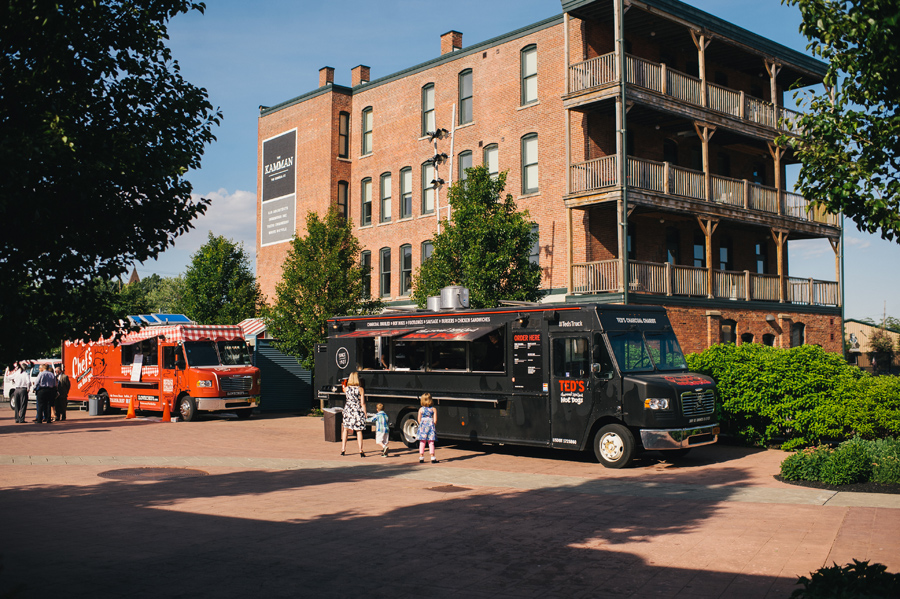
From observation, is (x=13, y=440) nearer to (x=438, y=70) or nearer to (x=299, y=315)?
(x=299, y=315)

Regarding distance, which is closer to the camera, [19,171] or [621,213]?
[19,171]

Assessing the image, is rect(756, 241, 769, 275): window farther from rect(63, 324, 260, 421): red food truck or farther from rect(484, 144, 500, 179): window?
rect(63, 324, 260, 421): red food truck

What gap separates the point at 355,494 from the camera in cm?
1164

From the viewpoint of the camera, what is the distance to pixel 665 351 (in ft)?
50.6

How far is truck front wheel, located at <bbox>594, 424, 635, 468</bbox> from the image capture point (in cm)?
1423

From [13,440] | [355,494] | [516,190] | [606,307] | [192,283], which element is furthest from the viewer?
[192,283]

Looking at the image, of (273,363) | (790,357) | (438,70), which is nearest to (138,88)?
(790,357)

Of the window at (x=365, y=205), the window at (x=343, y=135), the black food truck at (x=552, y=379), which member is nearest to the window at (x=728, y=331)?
the black food truck at (x=552, y=379)

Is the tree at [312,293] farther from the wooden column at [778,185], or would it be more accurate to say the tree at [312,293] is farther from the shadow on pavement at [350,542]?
the wooden column at [778,185]

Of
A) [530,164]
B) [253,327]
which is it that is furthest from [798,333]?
[253,327]

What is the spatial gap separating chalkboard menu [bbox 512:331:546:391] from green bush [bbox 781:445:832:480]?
15.3 ft

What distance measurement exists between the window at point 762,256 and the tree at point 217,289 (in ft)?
75.8

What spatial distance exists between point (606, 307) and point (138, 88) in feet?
31.2

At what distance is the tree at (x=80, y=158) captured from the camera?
6.68 m
